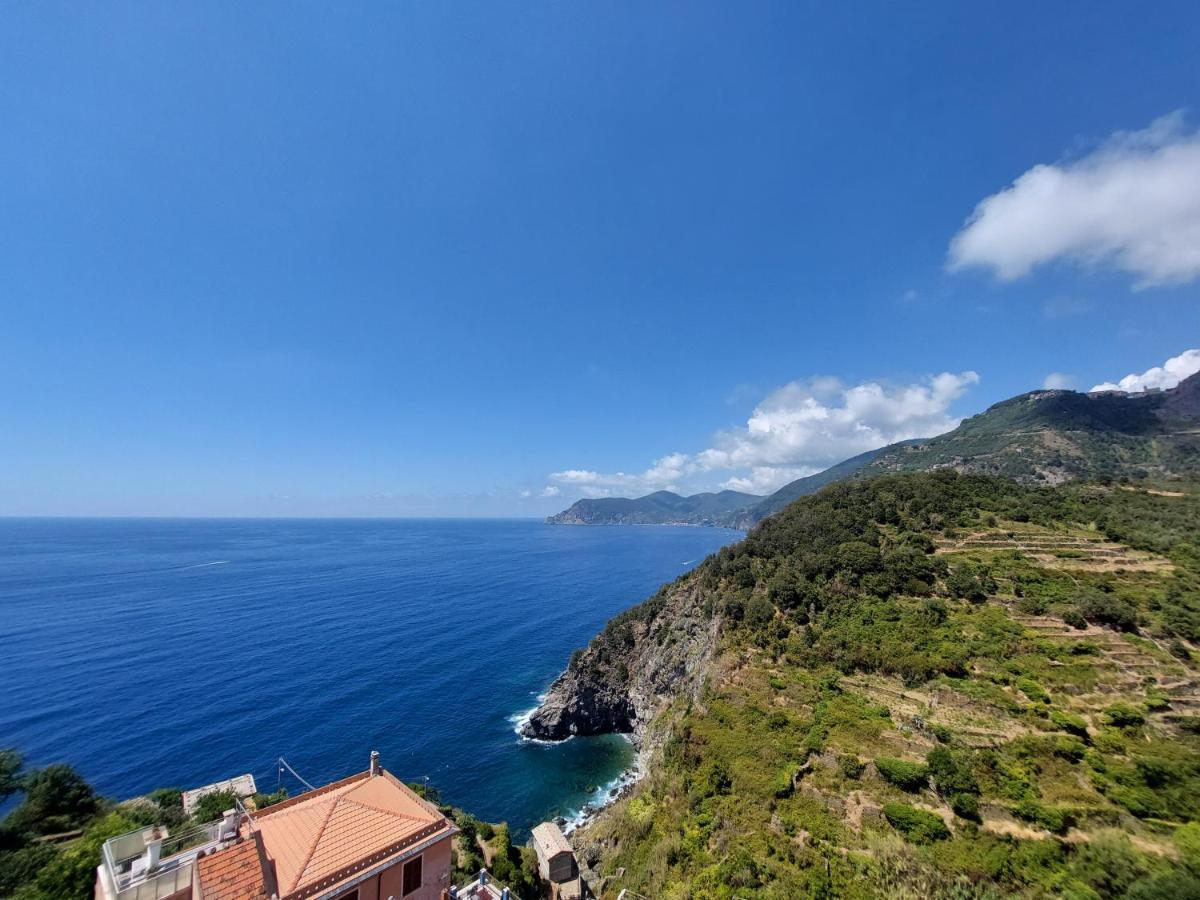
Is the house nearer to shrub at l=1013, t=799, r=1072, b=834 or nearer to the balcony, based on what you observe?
the balcony

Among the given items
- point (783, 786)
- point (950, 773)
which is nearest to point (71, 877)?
point (783, 786)

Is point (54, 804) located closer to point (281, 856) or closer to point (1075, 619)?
point (281, 856)

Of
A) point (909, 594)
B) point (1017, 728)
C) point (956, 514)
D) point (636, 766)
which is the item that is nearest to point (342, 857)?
point (1017, 728)

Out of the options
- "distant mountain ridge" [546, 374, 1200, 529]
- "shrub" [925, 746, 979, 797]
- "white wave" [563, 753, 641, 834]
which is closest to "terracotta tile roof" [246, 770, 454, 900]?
"shrub" [925, 746, 979, 797]

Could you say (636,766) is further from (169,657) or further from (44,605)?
(44,605)

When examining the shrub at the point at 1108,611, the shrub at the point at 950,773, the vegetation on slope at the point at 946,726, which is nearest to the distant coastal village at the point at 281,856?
the vegetation on slope at the point at 946,726
